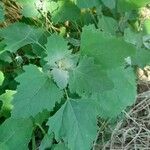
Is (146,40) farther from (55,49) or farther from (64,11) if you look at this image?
(55,49)

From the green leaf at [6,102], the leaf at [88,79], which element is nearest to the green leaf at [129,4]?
the leaf at [88,79]

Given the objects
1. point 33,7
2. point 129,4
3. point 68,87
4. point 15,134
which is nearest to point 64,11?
point 33,7

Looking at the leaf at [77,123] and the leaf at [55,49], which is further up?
the leaf at [55,49]

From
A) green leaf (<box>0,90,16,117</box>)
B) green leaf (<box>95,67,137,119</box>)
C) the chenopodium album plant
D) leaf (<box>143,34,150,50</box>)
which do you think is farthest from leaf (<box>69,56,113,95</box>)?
leaf (<box>143,34,150,50</box>)

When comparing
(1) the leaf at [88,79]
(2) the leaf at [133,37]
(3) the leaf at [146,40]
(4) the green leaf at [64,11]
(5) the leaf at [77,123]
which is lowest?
(3) the leaf at [146,40]

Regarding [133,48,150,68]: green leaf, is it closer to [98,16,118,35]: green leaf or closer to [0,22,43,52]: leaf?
[98,16,118,35]: green leaf

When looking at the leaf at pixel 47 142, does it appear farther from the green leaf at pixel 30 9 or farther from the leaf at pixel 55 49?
the green leaf at pixel 30 9
